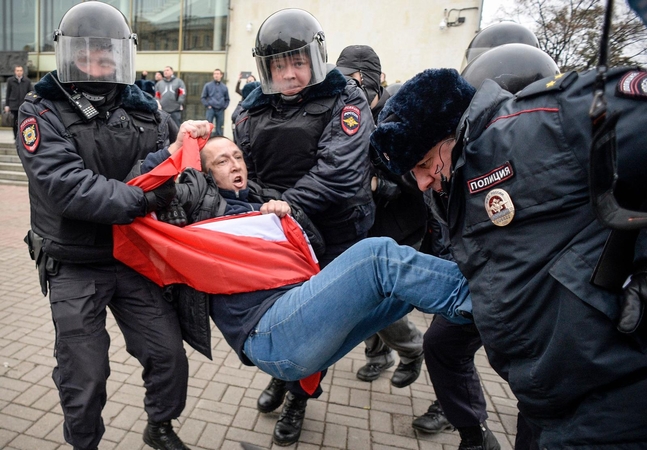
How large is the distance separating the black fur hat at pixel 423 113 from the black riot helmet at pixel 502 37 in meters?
2.14

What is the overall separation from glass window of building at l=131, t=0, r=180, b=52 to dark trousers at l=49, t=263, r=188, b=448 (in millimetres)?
15596

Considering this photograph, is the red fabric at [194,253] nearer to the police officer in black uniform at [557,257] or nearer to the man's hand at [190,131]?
the man's hand at [190,131]

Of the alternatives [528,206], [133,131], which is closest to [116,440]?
[133,131]

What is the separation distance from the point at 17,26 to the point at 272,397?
821 inches

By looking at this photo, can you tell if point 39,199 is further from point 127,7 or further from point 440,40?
point 127,7

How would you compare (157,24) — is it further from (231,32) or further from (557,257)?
(557,257)

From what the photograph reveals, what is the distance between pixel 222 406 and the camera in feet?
9.91

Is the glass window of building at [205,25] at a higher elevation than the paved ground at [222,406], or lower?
higher

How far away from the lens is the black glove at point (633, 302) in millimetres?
1062

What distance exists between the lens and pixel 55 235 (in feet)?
6.98

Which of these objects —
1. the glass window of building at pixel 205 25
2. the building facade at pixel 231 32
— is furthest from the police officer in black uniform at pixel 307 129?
the glass window of building at pixel 205 25

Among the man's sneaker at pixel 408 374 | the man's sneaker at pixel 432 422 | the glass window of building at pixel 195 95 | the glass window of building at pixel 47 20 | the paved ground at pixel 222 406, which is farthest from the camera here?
the glass window of building at pixel 47 20

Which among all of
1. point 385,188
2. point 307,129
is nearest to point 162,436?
point 307,129

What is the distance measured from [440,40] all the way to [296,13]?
1222cm
